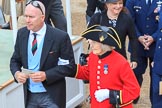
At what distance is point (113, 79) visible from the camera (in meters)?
4.55

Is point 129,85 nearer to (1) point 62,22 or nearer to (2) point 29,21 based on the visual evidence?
(2) point 29,21

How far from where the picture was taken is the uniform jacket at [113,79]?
4458mm

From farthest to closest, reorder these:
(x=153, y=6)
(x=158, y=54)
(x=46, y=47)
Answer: (x=153, y=6) < (x=158, y=54) < (x=46, y=47)

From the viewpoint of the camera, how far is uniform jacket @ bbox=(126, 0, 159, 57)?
20.1ft

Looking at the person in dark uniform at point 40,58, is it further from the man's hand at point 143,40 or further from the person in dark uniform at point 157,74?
the man's hand at point 143,40

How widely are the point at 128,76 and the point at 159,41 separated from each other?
140 cm

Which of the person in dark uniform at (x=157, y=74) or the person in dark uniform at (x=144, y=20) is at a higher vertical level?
the person in dark uniform at (x=144, y=20)

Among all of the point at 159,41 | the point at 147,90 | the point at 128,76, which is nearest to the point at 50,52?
the point at 128,76

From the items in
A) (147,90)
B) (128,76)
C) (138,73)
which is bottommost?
(147,90)

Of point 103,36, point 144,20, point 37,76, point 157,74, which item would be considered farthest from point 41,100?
point 144,20

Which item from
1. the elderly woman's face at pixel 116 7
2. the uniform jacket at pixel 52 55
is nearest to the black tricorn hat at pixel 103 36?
the uniform jacket at pixel 52 55

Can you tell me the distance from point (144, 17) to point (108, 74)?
177 cm

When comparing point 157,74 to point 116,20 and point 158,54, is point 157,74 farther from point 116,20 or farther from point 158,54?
point 116,20

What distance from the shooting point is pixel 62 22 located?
7035mm
